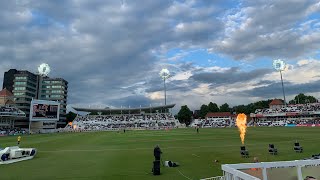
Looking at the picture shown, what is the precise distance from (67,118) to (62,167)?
179079 mm

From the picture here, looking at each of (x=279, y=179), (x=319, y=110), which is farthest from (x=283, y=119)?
(x=279, y=179)

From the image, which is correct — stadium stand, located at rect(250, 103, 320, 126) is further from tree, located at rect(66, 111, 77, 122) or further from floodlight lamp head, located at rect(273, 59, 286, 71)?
tree, located at rect(66, 111, 77, 122)

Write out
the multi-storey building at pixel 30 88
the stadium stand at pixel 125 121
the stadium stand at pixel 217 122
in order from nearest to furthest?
the stadium stand at pixel 217 122 < the stadium stand at pixel 125 121 < the multi-storey building at pixel 30 88

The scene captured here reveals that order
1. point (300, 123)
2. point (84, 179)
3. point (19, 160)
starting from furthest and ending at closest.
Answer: point (300, 123) → point (19, 160) → point (84, 179)

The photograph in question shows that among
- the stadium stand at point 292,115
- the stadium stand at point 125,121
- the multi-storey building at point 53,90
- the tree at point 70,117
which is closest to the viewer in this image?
the stadium stand at point 292,115

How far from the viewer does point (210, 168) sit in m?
19.7

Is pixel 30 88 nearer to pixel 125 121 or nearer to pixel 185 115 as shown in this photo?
pixel 125 121

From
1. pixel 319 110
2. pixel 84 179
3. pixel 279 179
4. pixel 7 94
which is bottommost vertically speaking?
pixel 84 179

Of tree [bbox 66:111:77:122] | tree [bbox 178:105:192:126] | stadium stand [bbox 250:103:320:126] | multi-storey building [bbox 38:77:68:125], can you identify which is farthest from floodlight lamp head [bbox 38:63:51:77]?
stadium stand [bbox 250:103:320:126]

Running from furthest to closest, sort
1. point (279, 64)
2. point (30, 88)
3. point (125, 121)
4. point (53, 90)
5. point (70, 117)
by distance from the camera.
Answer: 1. point (70, 117)
2. point (53, 90)
3. point (30, 88)
4. point (125, 121)
5. point (279, 64)

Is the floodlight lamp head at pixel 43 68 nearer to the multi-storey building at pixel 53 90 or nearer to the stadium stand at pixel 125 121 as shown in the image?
the stadium stand at pixel 125 121

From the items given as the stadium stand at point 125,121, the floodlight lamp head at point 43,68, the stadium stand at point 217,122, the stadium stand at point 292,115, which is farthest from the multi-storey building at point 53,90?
the stadium stand at point 292,115

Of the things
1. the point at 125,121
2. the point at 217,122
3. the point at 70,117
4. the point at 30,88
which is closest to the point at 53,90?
the point at 30,88

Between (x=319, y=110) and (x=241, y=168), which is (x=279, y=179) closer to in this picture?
(x=241, y=168)
